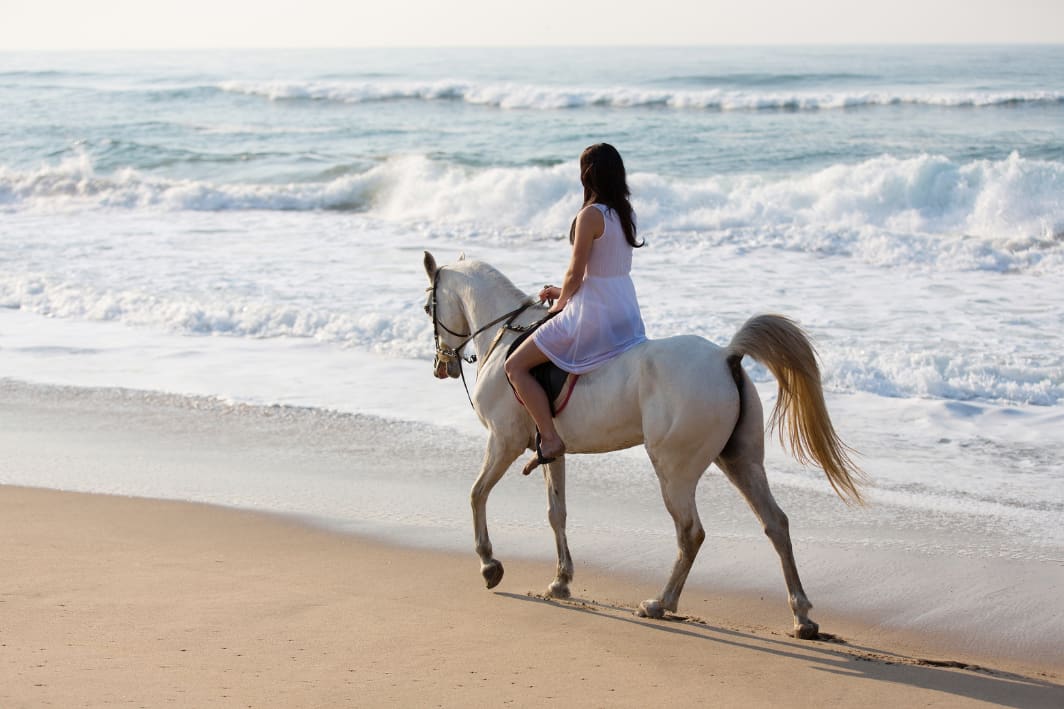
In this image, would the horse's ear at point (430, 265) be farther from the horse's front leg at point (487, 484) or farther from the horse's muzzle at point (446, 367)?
the horse's front leg at point (487, 484)

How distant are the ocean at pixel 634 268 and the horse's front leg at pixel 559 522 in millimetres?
580

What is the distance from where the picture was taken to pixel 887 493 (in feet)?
23.8

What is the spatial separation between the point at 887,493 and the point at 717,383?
2743 mm

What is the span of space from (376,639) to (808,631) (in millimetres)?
1889

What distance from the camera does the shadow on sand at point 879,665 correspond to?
441 cm

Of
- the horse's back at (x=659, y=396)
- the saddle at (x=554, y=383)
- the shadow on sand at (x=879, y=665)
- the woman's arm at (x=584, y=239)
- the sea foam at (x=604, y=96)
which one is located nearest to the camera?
the shadow on sand at (x=879, y=665)

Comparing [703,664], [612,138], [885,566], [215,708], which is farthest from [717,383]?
[612,138]

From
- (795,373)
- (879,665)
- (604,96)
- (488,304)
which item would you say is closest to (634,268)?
(488,304)

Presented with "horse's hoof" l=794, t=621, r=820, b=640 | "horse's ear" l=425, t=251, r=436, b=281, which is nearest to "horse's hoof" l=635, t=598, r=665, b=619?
"horse's hoof" l=794, t=621, r=820, b=640

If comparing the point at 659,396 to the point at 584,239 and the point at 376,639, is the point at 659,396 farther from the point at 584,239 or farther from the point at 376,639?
the point at 376,639

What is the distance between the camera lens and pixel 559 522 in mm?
5828

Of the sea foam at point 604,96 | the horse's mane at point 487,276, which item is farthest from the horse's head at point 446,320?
the sea foam at point 604,96

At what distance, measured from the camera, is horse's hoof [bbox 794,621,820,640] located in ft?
16.7

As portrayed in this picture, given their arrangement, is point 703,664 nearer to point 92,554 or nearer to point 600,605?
A: point 600,605
